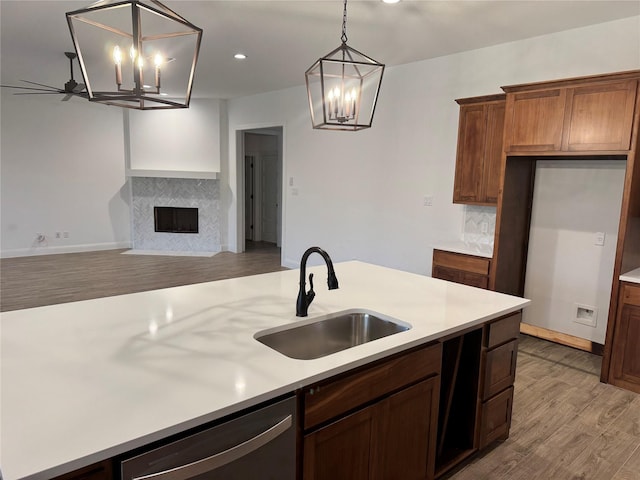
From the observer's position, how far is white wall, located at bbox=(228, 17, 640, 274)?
12.6ft

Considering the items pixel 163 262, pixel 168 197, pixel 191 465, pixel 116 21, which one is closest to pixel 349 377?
pixel 191 465

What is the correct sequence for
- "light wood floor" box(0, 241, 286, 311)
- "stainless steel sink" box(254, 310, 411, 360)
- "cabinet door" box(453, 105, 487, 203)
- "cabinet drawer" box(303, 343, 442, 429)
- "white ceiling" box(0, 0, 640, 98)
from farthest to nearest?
"light wood floor" box(0, 241, 286, 311) → "cabinet door" box(453, 105, 487, 203) → "white ceiling" box(0, 0, 640, 98) → "stainless steel sink" box(254, 310, 411, 360) → "cabinet drawer" box(303, 343, 442, 429)

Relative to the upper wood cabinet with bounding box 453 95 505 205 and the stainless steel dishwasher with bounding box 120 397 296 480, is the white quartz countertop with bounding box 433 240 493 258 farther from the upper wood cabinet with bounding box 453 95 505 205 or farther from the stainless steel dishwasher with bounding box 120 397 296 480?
the stainless steel dishwasher with bounding box 120 397 296 480

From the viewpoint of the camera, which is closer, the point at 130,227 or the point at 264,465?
the point at 264,465

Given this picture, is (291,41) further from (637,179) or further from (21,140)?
(21,140)

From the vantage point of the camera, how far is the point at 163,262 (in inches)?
289

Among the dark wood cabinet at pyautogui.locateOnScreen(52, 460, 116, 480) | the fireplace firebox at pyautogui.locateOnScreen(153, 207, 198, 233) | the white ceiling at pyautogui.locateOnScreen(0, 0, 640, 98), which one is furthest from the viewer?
the fireplace firebox at pyautogui.locateOnScreen(153, 207, 198, 233)

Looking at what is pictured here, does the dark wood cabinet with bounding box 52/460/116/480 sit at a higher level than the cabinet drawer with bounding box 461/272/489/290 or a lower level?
higher

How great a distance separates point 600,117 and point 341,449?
3.00 m

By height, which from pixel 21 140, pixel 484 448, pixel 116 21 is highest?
pixel 116 21

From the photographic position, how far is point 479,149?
4078mm

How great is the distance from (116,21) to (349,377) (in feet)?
12.0

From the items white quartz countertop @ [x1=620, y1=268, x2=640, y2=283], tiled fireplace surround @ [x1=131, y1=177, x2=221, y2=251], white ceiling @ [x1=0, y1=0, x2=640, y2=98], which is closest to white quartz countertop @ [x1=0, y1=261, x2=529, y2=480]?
white quartz countertop @ [x1=620, y1=268, x2=640, y2=283]

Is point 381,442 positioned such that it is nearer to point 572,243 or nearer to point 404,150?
point 572,243
